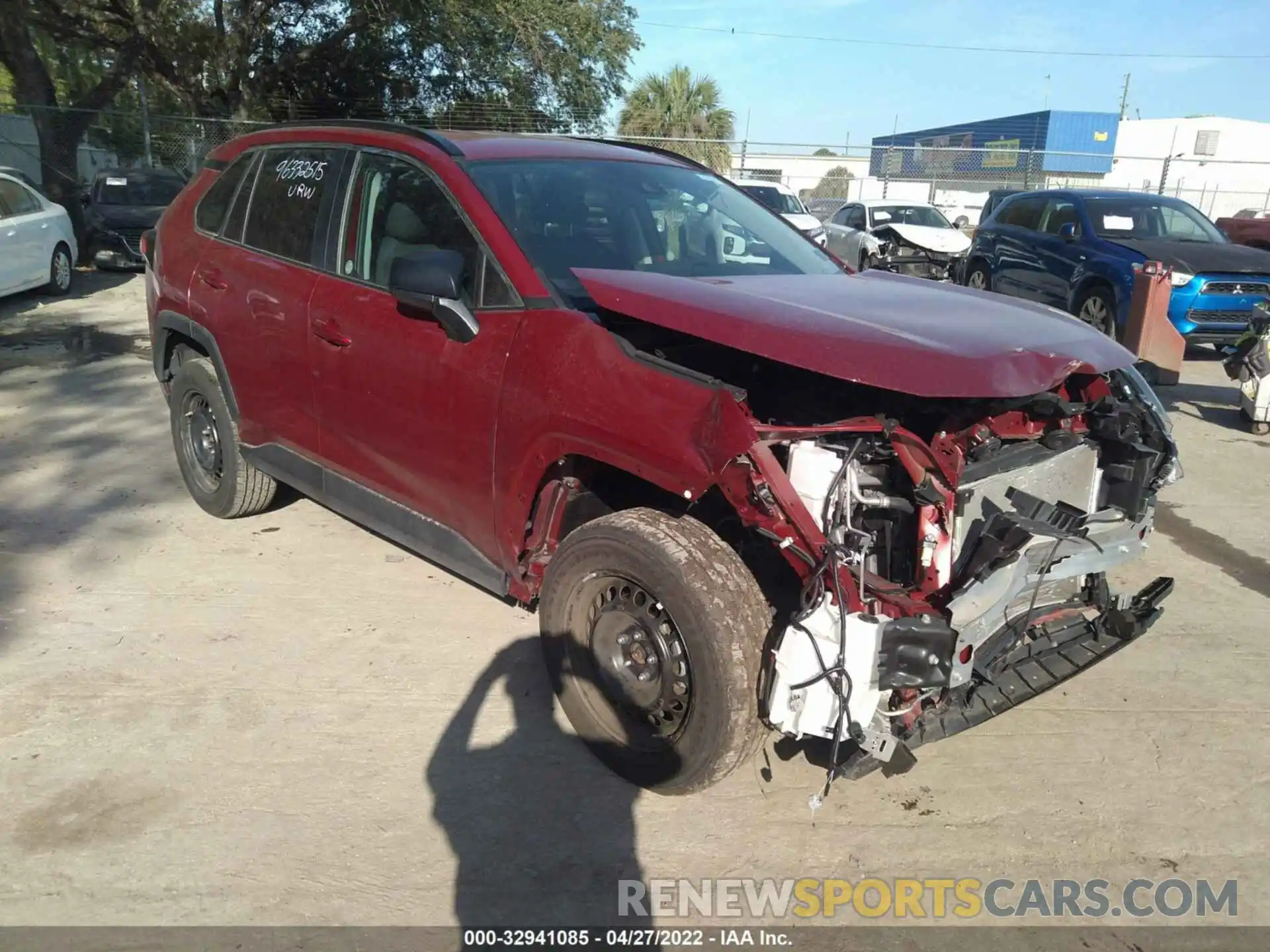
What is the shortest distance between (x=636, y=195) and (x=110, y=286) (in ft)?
42.1

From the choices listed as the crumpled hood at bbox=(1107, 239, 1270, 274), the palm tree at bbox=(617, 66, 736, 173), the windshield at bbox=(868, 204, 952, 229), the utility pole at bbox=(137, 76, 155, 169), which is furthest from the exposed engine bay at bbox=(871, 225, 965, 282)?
the palm tree at bbox=(617, 66, 736, 173)

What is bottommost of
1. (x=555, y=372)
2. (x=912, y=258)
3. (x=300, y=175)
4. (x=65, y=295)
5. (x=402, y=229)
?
(x=65, y=295)

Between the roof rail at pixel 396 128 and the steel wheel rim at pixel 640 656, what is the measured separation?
1.93m

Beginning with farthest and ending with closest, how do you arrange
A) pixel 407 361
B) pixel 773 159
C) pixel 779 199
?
pixel 773 159 < pixel 779 199 < pixel 407 361

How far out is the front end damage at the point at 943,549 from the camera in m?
2.61

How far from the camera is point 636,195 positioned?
4109 millimetres

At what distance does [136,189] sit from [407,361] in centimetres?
1481

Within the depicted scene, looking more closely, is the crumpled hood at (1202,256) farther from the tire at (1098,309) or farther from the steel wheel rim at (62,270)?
the steel wheel rim at (62,270)

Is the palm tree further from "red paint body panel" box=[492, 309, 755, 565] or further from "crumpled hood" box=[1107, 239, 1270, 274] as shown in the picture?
"red paint body panel" box=[492, 309, 755, 565]

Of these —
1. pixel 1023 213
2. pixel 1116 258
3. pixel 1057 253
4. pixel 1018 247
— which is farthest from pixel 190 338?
pixel 1023 213

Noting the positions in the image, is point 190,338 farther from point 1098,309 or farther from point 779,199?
point 779,199

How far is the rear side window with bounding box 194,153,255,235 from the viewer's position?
502 cm

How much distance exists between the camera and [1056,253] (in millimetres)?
A: 11391

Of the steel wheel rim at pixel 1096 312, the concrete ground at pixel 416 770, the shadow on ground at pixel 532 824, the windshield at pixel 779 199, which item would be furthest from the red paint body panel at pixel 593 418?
the windshield at pixel 779 199
